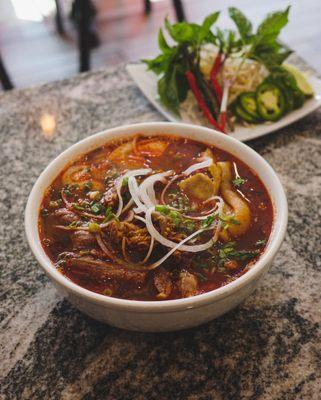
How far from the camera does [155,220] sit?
48.7 inches

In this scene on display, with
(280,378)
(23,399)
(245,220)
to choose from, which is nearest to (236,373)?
(280,378)

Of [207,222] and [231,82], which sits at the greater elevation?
[207,222]

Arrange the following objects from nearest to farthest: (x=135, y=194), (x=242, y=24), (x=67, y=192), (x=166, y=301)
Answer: (x=166, y=301), (x=135, y=194), (x=67, y=192), (x=242, y=24)

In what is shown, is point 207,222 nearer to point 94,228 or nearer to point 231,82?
point 94,228

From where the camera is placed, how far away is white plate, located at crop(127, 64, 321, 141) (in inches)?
75.6

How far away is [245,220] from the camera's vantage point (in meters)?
1.30

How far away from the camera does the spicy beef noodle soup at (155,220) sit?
1.19 metres

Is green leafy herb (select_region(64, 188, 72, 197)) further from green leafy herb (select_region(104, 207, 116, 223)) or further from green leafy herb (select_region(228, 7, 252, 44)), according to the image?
green leafy herb (select_region(228, 7, 252, 44))

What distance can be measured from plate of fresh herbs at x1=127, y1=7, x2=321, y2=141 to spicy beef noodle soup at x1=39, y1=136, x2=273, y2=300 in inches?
21.2

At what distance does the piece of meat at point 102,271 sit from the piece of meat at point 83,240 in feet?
0.17

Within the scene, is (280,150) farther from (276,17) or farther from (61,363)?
(61,363)

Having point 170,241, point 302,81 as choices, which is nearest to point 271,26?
point 302,81

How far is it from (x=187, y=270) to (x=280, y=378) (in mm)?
356

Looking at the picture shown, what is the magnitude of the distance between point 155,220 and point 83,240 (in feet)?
0.66
